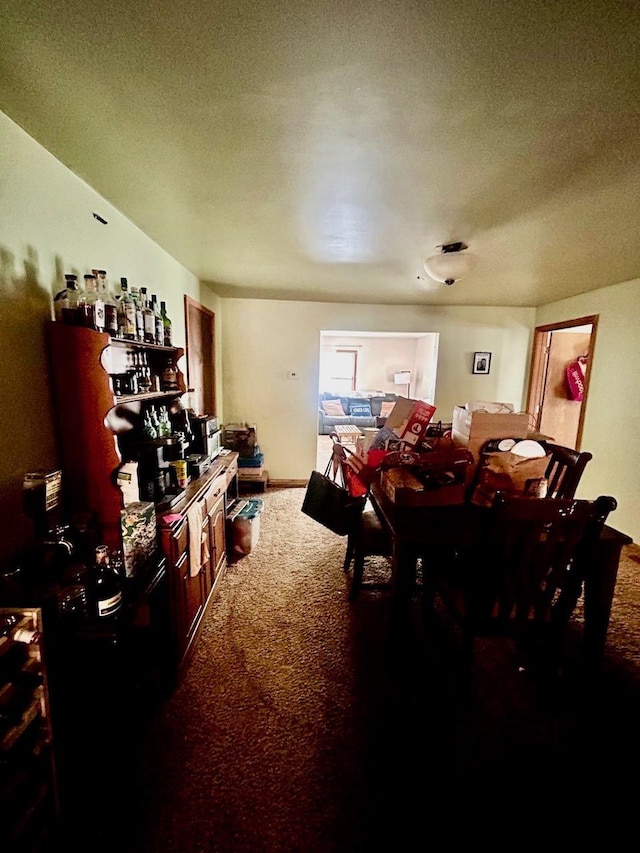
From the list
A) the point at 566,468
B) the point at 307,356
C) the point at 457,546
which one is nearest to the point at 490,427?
the point at 566,468

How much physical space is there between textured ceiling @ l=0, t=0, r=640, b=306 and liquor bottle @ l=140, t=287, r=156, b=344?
508mm

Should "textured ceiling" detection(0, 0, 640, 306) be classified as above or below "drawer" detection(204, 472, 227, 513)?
above

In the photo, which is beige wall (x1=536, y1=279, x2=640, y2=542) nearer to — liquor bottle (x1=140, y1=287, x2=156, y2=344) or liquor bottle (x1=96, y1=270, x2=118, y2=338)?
liquor bottle (x1=140, y1=287, x2=156, y2=344)

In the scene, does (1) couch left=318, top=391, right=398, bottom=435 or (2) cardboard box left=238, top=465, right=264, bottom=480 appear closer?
(2) cardboard box left=238, top=465, right=264, bottom=480

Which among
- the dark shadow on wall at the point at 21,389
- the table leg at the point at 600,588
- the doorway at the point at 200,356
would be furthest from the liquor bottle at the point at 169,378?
the table leg at the point at 600,588

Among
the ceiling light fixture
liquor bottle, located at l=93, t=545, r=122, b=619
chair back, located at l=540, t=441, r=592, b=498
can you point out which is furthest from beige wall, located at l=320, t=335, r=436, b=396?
liquor bottle, located at l=93, t=545, r=122, b=619

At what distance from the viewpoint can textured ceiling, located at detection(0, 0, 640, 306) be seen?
83cm

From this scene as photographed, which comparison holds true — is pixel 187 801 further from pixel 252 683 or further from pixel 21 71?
pixel 21 71

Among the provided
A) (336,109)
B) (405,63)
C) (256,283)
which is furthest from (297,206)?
(256,283)

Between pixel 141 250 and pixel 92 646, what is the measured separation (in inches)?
85.9

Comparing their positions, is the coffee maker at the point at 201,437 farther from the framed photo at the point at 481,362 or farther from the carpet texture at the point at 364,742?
the framed photo at the point at 481,362

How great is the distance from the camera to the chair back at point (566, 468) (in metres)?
1.93

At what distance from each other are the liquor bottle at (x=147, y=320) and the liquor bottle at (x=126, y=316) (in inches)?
4.3

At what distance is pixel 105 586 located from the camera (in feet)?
3.66
